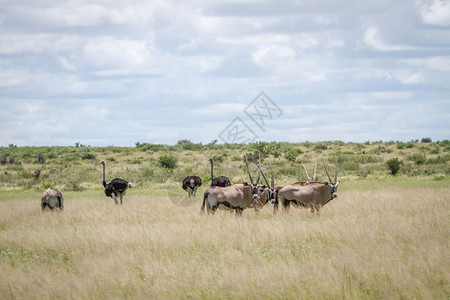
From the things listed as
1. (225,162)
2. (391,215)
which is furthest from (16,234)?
(225,162)

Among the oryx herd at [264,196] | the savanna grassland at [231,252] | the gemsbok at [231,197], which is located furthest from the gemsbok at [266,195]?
the gemsbok at [231,197]

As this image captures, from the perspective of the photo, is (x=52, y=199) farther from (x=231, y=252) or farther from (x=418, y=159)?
(x=418, y=159)

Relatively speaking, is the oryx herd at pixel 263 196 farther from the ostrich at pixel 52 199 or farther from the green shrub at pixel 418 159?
the green shrub at pixel 418 159

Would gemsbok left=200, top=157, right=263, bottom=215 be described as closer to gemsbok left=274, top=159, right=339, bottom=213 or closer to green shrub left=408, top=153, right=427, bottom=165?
gemsbok left=274, top=159, right=339, bottom=213

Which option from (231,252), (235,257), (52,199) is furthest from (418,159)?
(235,257)

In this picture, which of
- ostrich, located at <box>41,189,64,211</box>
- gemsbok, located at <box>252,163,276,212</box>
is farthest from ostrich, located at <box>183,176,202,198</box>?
gemsbok, located at <box>252,163,276,212</box>

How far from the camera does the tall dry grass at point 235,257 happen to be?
8.65m

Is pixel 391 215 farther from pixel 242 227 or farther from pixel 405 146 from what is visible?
pixel 405 146

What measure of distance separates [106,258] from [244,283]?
12.4 feet

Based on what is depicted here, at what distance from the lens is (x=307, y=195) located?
1688cm

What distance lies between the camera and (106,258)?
11.3 m

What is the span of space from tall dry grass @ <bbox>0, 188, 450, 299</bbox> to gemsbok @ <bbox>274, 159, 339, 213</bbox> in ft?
1.24

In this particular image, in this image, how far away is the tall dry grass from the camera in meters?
8.65

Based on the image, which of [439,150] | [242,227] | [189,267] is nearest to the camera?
[189,267]
